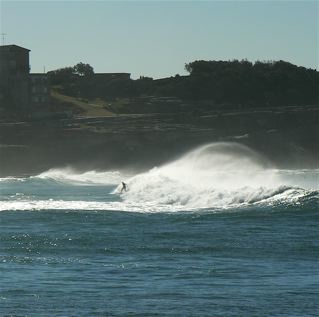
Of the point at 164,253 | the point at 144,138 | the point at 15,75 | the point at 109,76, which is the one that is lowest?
the point at 164,253

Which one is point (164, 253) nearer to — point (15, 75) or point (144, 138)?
point (144, 138)

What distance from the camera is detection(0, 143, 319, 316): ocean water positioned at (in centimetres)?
2027

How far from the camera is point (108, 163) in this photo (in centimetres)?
8444

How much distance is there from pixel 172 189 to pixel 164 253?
21.5 metres

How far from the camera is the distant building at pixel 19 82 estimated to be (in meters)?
102

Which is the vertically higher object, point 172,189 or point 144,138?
point 144,138

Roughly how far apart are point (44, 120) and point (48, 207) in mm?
54075

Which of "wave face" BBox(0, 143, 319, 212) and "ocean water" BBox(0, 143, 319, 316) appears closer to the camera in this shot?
"ocean water" BBox(0, 143, 319, 316)

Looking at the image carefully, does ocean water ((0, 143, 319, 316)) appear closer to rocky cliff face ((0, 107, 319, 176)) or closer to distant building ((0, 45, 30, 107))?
rocky cliff face ((0, 107, 319, 176))

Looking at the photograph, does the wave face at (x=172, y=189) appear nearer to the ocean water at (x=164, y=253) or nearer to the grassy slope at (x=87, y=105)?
the ocean water at (x=164, y=253)

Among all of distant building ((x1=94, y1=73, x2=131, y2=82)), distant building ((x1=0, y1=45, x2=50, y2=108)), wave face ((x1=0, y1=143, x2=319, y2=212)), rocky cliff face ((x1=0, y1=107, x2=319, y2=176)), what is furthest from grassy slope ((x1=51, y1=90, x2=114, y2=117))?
wave face ((x1=0, y1=143, x2=319, y2=212))

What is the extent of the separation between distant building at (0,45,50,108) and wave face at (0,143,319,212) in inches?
920

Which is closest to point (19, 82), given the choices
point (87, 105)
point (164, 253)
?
point (87, 105)

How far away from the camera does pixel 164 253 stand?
27.0 meters
